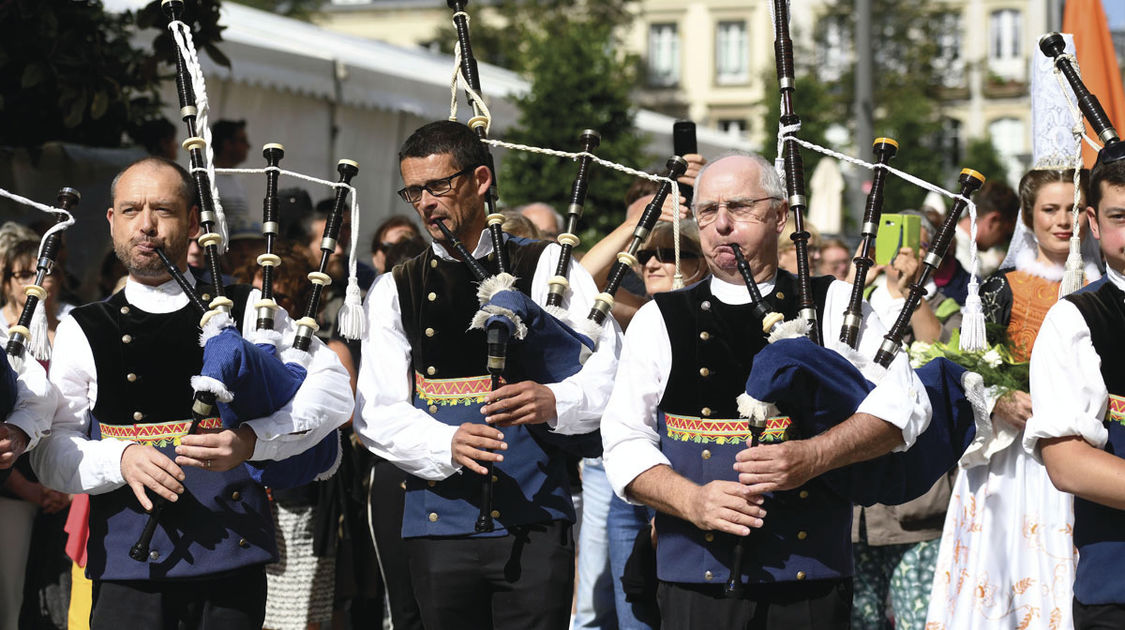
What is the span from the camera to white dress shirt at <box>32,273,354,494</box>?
3.81 meters

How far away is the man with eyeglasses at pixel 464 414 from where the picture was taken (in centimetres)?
397

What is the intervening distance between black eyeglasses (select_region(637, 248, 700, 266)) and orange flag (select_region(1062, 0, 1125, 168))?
1734 mm

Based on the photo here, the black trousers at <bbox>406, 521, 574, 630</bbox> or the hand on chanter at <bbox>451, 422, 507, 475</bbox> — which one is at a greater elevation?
the hand on chanter at <bbox>451, 422, 507, 475</bbox>

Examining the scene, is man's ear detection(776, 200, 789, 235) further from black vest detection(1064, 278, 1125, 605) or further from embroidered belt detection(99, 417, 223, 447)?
embroidered belt detection(99, 417, 223, 447)

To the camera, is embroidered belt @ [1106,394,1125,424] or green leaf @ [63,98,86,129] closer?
embroidered belt @ [1106,394,1125,424]

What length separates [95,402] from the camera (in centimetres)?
396

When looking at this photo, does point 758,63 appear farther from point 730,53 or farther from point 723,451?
point 723,451

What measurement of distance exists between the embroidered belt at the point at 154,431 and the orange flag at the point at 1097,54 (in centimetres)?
366

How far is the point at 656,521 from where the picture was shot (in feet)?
12.2

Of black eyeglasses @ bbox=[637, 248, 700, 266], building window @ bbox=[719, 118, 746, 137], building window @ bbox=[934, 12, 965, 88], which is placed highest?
building window @ bbox=[934, 12, 965, 88]

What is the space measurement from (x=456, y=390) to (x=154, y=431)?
34.4 inches

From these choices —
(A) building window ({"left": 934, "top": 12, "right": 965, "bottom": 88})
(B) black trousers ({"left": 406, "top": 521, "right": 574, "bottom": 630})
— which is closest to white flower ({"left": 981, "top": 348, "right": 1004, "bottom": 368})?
(B) black trousers ({"left": 406, "top": 521, "right": 574, "bottom": 630})

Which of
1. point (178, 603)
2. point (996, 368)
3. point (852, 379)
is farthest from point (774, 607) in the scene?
point (178, 603)

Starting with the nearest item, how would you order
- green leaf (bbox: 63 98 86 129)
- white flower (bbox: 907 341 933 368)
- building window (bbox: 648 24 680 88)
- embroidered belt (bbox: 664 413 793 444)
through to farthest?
1. embroidered belt (bbox: 664 413 793 444)
2. white flower (bbox: 907 341 933 368)
3. green leaf (bbox: 63 98 86 129)
4. building window (bbox: 648 24 680 88)
